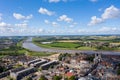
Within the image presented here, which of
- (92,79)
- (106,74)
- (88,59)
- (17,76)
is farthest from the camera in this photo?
(88,59)

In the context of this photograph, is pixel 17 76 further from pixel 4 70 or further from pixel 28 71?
pixel 4 70

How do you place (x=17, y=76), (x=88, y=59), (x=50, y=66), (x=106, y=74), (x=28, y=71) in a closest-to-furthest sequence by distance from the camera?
1. (x=106, y=74)
2. (x=17, y=76)
3. (x=28, y=71)
4. (x=50, y=66)
5. (x=88, y=59)

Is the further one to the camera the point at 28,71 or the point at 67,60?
the point at 67,60

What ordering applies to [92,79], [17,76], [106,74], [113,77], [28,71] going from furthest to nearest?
1. [28,71]
2. [17,76]
3. [106,74]
4. [113,77]
5. [92,79]

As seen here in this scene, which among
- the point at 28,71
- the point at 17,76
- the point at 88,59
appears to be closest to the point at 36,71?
the point at 28,71

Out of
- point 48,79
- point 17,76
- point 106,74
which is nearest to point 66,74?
point 48,79

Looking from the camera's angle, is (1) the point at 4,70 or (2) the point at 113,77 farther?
(1) the point at 4,70

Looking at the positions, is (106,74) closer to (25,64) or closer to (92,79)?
(92,79)

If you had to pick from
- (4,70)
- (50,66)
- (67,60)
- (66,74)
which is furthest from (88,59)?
(4,70)

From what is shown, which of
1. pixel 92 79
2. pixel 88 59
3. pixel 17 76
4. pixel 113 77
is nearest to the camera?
pixel 92 79
